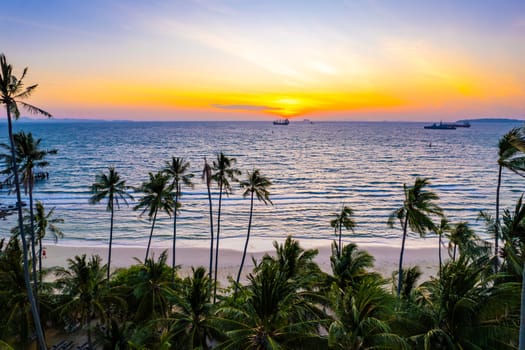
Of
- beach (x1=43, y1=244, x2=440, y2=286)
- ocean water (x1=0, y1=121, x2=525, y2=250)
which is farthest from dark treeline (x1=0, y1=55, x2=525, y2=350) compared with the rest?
ocean water (x1=0, y1=121, x2=525, y2=250)

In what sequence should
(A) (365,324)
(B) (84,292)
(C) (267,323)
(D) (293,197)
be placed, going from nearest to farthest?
(A) (365,324), (C) (267,323), (B) (84,292), (D) (293,197)

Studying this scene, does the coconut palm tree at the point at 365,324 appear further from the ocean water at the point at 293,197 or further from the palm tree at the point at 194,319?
the ocean water at the point at 293,197

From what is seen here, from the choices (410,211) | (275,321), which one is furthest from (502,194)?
(275,321)

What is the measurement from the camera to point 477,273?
9656 millimetres

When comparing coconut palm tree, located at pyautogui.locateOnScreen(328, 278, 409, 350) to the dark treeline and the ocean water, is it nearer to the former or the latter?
the dark treeline

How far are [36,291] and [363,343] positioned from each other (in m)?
16.1

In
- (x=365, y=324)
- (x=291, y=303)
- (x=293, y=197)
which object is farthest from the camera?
(x=293, y=197)

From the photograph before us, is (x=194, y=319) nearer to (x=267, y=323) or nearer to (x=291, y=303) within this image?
(x=267, y=323)

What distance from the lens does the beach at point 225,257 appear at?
1263 inches

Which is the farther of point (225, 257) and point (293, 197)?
point (293, 197)

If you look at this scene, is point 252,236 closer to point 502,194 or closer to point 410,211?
point 410,211

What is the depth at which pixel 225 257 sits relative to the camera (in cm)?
3544

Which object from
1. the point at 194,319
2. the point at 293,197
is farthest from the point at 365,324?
the point at 293,197

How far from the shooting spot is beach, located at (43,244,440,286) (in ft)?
105
